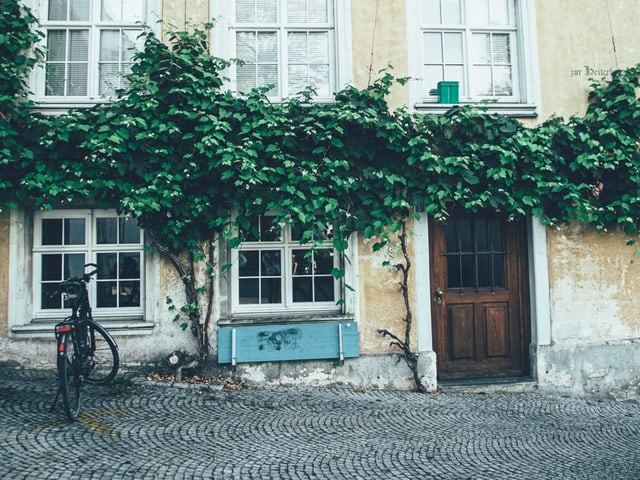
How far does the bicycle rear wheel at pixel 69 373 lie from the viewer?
4.99m

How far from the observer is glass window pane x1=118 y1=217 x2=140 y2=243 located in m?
7.17

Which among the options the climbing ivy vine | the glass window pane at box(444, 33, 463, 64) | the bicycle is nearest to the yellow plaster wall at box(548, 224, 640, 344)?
the climbing ivy vine

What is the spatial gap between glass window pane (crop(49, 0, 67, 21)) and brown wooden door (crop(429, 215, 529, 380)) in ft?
19.6

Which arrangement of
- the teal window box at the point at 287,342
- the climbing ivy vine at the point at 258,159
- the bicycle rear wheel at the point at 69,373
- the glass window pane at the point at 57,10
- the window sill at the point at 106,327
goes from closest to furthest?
the bicycle rear wheel at the point at 69,373 → the climbing ivy vine at the point at 258,159 → the window sill at the point at 106,327 → the teal window box at the point at 287,342 → the glass window pane at the point at 57,10

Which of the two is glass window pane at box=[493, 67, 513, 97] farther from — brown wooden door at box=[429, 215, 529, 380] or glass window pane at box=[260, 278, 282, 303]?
glass window pane at box=[260, 278, 282, 303]

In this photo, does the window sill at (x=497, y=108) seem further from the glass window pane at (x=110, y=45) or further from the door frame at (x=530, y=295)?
the glass window pane at (x=110, y=45)

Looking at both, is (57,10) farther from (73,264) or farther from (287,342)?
(287,342)

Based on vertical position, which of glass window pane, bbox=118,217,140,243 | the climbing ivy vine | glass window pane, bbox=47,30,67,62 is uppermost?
glass window pane, bbox=47,30,67,62

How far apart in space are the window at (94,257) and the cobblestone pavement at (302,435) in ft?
3.76

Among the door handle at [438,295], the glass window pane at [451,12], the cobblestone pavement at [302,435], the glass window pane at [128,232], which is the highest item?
the glass window pane at [451,12]

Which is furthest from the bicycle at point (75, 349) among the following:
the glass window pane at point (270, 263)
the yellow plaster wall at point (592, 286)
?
the yellow plaster wall at point (592, 286)

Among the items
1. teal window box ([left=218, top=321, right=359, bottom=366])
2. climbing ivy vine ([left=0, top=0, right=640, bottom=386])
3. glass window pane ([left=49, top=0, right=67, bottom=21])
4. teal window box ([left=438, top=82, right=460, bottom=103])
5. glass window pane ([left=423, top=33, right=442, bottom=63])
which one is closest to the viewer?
climbing ivy vine ([left=0, top=0, right=640, bottom=386])

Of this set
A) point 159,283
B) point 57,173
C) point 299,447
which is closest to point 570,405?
point 299,447

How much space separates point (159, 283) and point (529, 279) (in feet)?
17.0
